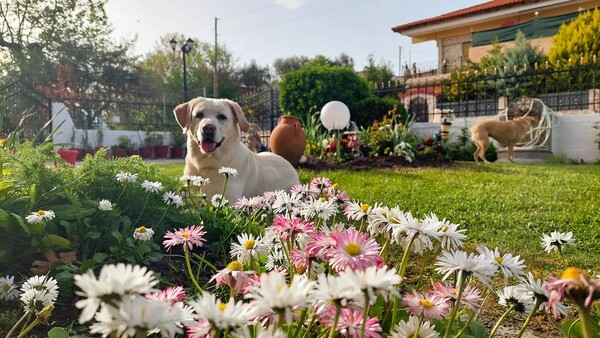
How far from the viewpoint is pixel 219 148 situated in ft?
13.3

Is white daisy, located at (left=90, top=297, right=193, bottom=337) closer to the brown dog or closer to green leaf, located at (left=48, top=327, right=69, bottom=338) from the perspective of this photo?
green leaf, located at (left=48, top=327, right=69, bottom=338)

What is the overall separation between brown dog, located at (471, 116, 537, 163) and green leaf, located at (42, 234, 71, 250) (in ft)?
30.2

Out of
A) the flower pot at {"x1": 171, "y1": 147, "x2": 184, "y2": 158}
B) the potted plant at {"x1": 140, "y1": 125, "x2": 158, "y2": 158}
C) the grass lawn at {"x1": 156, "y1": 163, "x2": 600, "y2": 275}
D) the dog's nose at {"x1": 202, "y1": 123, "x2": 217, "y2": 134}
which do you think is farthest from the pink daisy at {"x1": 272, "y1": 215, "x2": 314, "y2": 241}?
the flower pot at {"x1": 171, "y1": 147, "x2": 184, "y2": 158}

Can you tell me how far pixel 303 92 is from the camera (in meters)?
13.3

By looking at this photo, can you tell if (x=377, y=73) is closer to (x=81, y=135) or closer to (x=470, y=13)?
(x=470, y=13)

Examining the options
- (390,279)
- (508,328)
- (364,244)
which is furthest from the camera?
(508,328)

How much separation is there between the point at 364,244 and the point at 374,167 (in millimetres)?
7440

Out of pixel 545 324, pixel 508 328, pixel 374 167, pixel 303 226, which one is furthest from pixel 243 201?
pixel 374 167

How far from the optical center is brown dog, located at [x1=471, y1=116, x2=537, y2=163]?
967 cm

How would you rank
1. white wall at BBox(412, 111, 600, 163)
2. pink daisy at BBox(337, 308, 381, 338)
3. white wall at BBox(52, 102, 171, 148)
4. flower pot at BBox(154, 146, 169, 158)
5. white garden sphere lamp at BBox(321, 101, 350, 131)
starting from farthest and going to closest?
flower pot at BBox(154, 146, 169, 158) → white wall at BBox(52, 102, 171, 148) → white wall at BBox(412, 111, 600, 163) → white garden sphere lamp at BBox(321, 101, 350, 131) → pink daisy at BBox(337, 308, 381, 338)

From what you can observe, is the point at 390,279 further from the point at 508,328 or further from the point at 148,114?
the point at 148,114

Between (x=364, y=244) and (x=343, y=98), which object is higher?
(x=343, y=98)

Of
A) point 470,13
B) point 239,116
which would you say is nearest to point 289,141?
point 239,116

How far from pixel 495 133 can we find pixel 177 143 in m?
12.7
